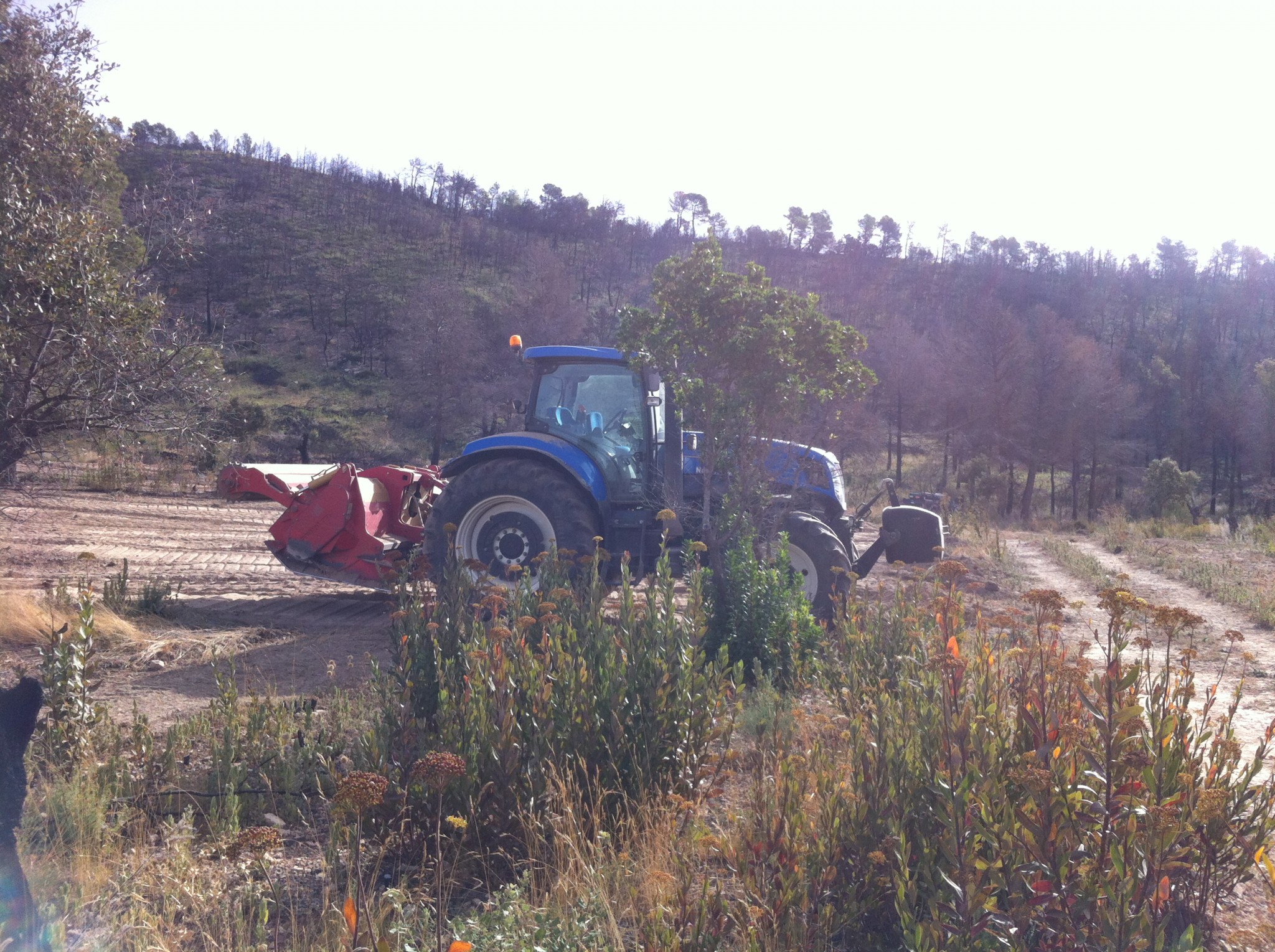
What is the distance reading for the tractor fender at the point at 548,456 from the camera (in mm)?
7926

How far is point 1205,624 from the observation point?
15.4ft

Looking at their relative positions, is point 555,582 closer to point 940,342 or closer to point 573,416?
point 573,416

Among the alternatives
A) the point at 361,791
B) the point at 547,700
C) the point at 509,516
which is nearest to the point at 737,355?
the point at 509,516

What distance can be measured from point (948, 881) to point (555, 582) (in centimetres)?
257

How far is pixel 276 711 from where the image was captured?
4.88 metres

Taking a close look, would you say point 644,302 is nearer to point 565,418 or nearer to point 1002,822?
point 565,418

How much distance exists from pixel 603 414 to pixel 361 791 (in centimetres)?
654

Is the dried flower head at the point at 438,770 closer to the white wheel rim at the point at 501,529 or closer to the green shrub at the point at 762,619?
the green shrub at the point at 762,619

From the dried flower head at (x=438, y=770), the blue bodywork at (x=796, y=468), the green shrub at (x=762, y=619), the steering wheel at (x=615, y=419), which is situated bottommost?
the green shrub at (x=762, y=619)

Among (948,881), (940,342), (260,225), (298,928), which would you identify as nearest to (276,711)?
(298,928)

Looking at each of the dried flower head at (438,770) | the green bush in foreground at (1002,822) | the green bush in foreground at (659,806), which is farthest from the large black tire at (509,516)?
the dried flower head at (438,770)

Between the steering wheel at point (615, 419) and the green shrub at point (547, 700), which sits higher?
the steering wheel at point (615, 419)

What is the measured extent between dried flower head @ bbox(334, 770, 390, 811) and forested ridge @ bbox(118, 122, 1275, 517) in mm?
8001

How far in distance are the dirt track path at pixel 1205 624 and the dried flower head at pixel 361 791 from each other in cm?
295
